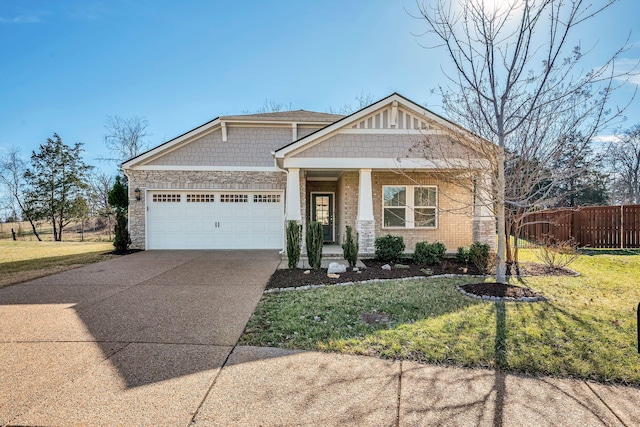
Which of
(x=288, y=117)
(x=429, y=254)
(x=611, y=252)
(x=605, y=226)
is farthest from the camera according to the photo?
(x=288, y=117)

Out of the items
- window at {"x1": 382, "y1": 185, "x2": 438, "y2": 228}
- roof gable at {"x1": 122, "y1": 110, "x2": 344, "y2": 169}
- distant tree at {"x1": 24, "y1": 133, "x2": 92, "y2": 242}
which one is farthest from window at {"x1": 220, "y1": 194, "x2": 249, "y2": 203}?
distant tree at {"x1": 24, "y1": 133, "x2": 92, "y2": 242}

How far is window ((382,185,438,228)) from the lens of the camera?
12.1 meters

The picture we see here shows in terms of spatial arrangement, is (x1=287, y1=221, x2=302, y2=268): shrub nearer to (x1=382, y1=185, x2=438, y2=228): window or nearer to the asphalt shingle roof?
(x1=382, y1=185, x2=438, y2=228): window

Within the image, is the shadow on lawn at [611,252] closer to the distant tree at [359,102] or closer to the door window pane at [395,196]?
the door window pane at [395,196]

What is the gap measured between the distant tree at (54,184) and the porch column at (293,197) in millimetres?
21284

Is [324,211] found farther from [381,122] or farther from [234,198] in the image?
[381,122]

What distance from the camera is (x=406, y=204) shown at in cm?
1206

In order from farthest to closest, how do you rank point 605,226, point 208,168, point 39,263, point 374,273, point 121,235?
point 208,168 → point 605,226 → point 121,235 → point 39,263 → point 374,273

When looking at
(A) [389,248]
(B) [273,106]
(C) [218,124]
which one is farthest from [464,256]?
(B) [273,106]

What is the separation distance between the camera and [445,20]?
20.5 ft

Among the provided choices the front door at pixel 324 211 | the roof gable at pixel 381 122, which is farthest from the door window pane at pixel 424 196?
the front door at pixel 324 211

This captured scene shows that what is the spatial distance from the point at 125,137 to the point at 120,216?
16.5 meters

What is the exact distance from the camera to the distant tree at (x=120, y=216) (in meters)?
12.4

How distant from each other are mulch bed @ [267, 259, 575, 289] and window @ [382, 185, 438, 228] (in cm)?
286
